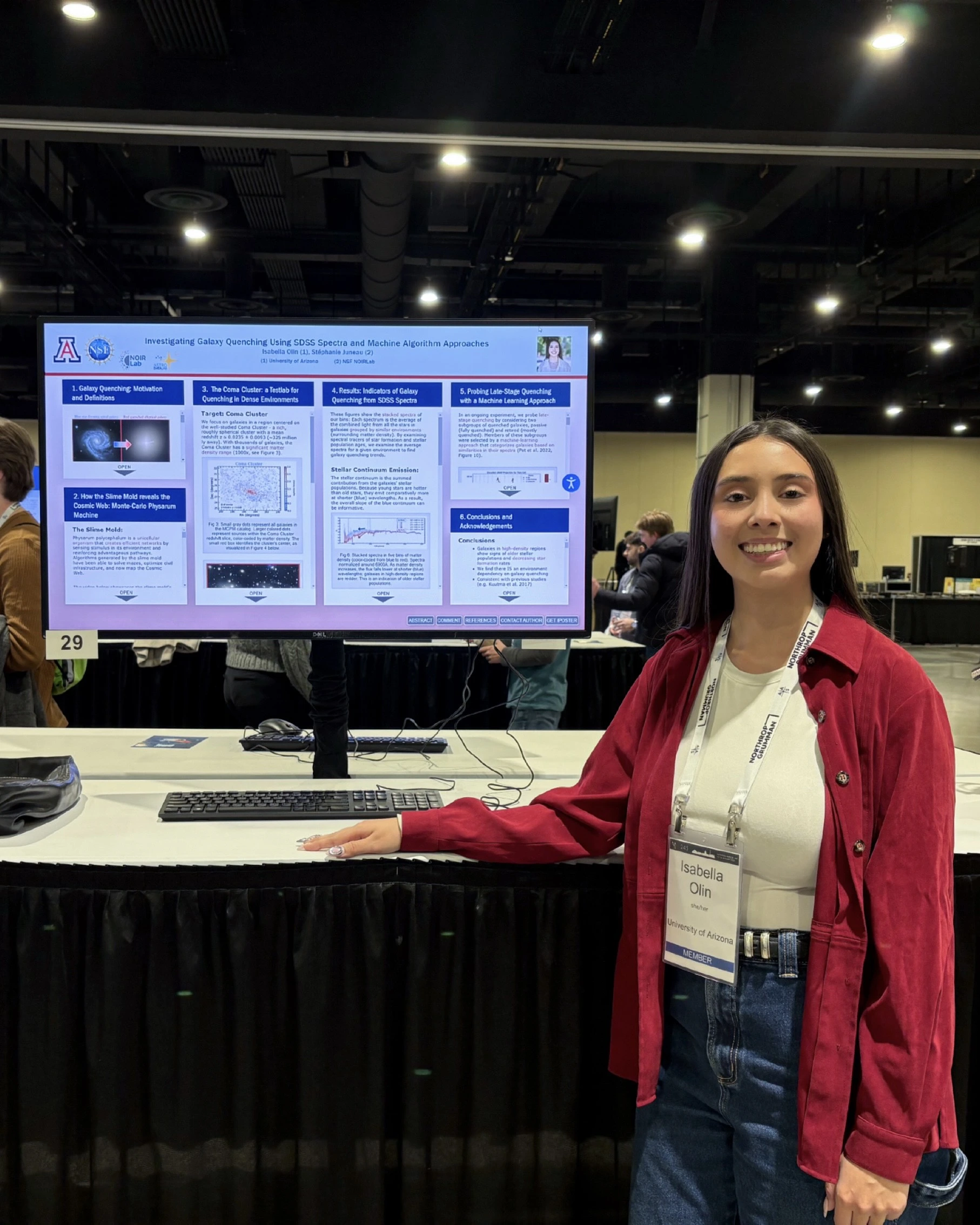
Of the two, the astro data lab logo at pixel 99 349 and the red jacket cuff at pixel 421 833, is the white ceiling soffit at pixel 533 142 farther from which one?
the red jacket cuff at pixel 421 833

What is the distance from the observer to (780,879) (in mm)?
937

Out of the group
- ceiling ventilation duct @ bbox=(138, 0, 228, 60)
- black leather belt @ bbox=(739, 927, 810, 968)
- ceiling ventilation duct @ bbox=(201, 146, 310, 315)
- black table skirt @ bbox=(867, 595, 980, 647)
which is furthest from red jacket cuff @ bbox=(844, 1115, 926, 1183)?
black table skirt @ bbox=(867, 595, 980, 647)

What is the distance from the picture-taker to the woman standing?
0.87 metres

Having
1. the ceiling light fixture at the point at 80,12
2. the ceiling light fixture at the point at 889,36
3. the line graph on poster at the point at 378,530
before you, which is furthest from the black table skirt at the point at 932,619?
the line graph on poster at the point at 378,530

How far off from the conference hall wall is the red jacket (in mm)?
13676

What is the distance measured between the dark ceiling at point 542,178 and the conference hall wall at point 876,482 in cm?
43

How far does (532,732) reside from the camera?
205cm

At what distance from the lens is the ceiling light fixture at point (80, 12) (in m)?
2.96

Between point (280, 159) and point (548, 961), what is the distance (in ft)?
20.6

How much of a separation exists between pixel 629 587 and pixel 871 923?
5.15 m

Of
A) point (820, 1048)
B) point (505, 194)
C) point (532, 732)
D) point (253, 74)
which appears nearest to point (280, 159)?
point (505, 194)

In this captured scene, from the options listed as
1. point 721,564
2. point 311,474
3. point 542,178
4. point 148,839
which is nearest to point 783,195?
point 542,178

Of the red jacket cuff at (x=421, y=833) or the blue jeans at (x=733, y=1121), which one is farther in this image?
the red jacket cuff at (x=421, y=833)

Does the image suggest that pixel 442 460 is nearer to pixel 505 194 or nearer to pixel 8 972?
pixel 8 972
